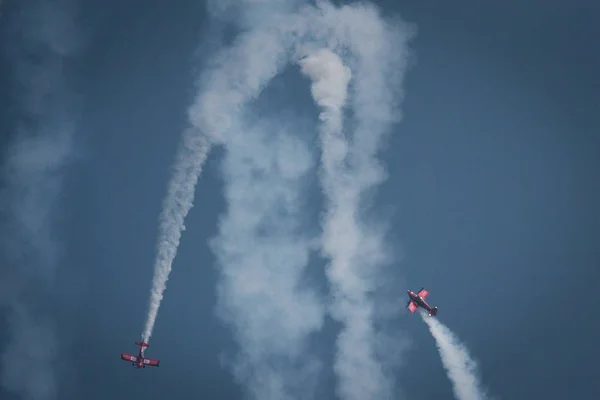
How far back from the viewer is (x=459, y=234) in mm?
52969

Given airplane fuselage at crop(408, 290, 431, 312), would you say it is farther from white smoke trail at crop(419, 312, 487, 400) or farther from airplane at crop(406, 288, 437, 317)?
white smoke trail at crop(419, 312, 487, 400)

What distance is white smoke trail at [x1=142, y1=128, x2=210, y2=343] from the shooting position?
123ft

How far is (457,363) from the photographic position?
43.7 m

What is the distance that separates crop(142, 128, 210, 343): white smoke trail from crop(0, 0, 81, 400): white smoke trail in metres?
16.1

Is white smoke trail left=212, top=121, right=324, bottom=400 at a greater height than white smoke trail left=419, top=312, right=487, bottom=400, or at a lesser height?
greater

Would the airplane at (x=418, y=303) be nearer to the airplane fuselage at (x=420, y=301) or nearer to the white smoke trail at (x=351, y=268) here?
the airplane fuselage at (x=420, y=301)

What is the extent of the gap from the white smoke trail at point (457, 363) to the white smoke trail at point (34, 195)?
112ft

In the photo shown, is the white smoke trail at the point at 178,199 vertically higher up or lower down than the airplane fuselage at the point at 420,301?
higher up

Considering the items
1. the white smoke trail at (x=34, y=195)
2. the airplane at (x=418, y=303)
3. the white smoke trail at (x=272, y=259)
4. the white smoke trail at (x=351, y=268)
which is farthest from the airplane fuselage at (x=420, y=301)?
the white smoke trail at (x=34, y=195)

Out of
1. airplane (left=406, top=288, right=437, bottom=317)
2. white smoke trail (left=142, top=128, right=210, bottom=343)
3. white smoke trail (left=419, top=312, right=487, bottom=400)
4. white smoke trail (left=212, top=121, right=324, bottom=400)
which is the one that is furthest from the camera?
white smoke trail (left=212, top=121, right=324, bottom=400)

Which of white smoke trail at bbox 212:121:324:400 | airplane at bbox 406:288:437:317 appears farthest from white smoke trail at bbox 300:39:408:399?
airplane at bbox 406:288:437:317

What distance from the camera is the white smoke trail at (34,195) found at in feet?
150

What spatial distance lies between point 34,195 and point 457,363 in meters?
40.2

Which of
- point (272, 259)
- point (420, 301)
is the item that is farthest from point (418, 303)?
point (272, 259)
